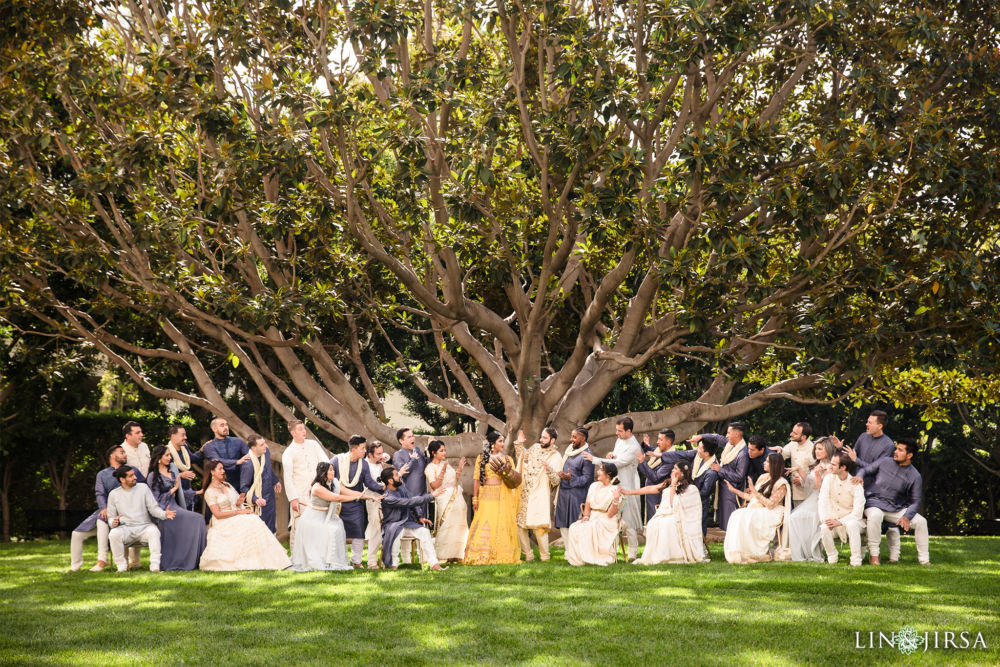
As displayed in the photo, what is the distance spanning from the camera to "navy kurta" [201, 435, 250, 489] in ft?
41.4

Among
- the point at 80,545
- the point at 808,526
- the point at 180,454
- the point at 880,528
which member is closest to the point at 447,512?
the point at 180,454

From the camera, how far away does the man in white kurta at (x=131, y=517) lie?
11.1m

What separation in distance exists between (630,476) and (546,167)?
4.57 meters

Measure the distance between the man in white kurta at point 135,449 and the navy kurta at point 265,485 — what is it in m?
1.13

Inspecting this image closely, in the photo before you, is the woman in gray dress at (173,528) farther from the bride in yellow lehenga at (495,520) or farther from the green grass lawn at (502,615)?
the bride in yellow lehenga at (495,520)

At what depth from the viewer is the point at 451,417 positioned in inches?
840

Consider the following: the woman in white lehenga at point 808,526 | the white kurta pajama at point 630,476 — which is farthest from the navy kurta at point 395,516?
the woman in white lehenga at point 808,526

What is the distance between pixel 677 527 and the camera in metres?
11.9

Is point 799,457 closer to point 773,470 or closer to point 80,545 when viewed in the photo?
point 773,470

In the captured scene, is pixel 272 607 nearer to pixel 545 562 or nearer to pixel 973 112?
pixel 545 562

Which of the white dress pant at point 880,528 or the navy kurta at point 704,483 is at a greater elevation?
the navy kurta at point 704,483

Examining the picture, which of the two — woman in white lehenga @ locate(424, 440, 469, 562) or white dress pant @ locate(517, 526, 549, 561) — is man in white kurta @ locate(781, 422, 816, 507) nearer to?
white dress pant @ locate(517, 526, 549, 561)

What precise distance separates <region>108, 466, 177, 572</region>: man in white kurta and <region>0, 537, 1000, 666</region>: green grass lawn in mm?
361

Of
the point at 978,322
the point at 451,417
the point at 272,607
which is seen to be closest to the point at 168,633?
the point at 272,607
